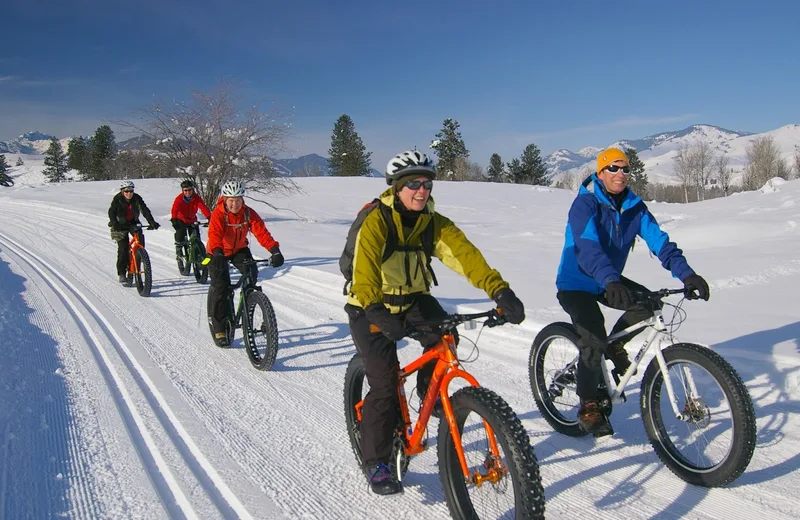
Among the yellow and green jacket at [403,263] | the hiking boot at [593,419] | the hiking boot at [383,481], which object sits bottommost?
the hiking boot at [383,481]

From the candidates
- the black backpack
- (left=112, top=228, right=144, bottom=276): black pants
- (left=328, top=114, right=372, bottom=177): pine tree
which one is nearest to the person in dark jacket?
(left=112, top=228, right=144, bottom=276): black pants

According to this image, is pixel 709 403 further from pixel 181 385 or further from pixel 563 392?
pixel 181 385

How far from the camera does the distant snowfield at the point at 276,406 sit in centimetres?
334

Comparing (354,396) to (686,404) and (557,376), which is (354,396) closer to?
(557,376)

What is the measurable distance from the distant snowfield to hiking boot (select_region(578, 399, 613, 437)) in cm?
20

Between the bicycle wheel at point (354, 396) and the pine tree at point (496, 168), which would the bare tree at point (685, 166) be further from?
the bicycle wheel at point (354, 396)

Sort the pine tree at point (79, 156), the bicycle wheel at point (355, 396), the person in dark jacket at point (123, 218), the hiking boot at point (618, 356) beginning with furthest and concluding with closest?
the pine tree at point (79, 156), the person in dark jacket at point (123, 218), the hiking boot at point (618, 356), the bicycle wheel at point (355, 396)

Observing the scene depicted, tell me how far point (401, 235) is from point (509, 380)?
9.17 feet

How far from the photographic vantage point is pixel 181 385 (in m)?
5.43

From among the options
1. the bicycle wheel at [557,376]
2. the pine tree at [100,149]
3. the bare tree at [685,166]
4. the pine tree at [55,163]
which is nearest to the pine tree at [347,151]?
the pine tree at [100,149]

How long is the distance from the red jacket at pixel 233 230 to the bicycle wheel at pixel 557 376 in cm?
356

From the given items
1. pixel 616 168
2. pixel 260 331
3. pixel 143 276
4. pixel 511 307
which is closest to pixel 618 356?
pixel 616 168

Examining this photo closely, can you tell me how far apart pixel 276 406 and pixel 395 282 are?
2.34 m

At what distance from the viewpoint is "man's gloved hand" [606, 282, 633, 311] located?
3354 millimetres
